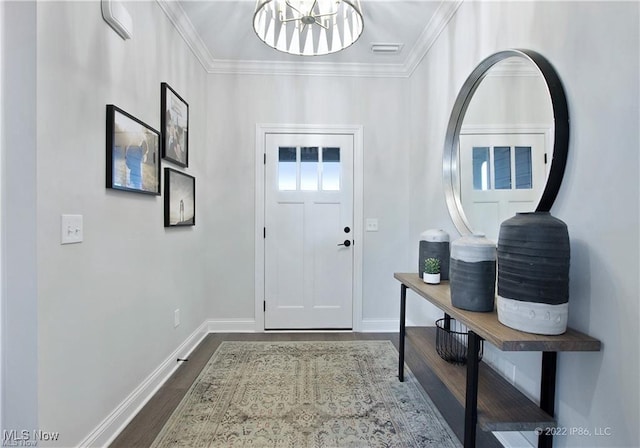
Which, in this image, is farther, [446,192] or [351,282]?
[351,282]

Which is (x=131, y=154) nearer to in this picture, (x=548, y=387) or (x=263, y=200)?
(x=263, y=200)

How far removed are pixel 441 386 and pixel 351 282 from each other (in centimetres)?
122

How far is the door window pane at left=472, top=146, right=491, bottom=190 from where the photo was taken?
67.7 inches

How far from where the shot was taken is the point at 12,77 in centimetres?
110

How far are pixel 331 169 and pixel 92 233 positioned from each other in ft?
6.78

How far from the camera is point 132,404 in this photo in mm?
1712

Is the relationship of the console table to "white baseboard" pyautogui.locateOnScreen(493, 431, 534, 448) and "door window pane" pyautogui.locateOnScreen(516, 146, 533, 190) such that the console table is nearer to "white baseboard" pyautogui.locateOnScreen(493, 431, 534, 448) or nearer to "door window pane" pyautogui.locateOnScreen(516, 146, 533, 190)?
"white baseboard" pyautogui.locateOnScreen(493, 431, 534, 448)

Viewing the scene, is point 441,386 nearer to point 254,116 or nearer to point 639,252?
point 639,252

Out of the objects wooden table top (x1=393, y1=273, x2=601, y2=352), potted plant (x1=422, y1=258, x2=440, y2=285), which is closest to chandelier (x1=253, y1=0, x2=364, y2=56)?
potted plant (x1=422, y1=258, x2=440, y2=285)

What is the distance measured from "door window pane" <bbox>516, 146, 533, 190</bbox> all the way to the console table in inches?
24.5

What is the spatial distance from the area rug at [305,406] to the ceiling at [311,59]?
259cm

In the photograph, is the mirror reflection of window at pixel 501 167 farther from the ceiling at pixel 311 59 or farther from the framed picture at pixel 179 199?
the framed picture at pixel 179 199

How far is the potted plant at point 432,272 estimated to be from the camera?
1812mm

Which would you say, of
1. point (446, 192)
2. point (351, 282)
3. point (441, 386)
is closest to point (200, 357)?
point (351, 282)
